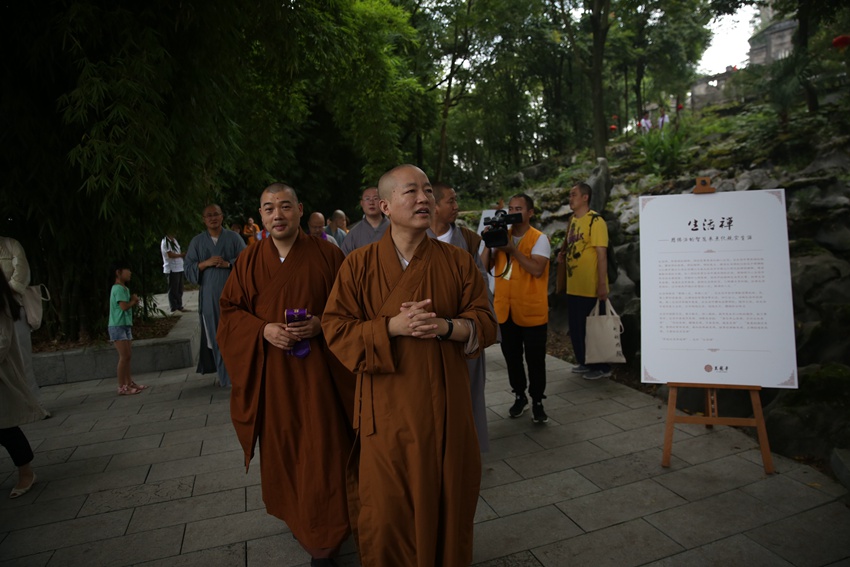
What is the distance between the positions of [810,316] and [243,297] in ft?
15.8

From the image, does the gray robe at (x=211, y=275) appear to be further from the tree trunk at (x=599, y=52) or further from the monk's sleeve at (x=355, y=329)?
the tree trunk at (x=599, y=52)

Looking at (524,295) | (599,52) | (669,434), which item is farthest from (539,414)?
(599,52)

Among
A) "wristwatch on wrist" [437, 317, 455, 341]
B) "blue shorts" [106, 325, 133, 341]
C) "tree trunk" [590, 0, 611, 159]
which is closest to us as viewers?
"wristwatch on wrist" [437, 317, 455, 341]

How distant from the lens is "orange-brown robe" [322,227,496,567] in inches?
83.7

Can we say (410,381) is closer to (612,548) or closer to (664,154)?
(612,548)

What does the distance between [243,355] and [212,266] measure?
9.90 ft

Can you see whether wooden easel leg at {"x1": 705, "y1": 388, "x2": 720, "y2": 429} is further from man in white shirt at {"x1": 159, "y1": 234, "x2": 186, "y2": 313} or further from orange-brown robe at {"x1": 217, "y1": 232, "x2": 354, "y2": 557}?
man in white shirt at {"x1": 159, "y1": 234, "x2": 186, "y2": 313}

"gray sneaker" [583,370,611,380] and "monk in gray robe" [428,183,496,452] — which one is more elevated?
"monk in gray robe" [428,183,496,452]

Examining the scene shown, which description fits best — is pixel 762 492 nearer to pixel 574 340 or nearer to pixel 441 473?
pixel 441 473

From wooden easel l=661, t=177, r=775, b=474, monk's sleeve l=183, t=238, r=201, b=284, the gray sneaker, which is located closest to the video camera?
wooden easel l=661, t=177, r=775, b=474

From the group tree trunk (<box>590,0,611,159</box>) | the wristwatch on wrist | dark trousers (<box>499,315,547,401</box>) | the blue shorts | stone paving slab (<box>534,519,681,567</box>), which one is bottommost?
stone paving slab (<box>534,519,681,567</box>)

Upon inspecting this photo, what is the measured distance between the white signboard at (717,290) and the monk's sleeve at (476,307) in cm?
158

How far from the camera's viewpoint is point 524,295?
→ 422 cm

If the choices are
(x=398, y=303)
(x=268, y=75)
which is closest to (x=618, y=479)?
(x=398, y=303)
